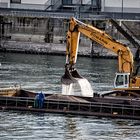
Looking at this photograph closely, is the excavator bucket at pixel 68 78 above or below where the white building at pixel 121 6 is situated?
below

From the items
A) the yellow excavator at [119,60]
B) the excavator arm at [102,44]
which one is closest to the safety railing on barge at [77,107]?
the yellow excavator at [119,60]

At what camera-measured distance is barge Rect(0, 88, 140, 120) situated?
58906mm

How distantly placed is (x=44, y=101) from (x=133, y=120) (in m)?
6.21

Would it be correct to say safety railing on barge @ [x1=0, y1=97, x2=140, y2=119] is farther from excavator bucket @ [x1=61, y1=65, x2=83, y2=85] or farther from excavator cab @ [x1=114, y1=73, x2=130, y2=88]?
excavator cab @ [x1=114, y1=73, x2=130, y2=88]

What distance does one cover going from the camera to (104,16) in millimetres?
139250

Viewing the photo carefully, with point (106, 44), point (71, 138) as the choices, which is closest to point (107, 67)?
point (106, 44)

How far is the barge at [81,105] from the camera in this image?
58.9 m

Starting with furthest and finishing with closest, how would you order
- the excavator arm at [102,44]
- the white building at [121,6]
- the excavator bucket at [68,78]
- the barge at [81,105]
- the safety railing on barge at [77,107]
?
the white building at [121,6] → the excavator arm at [102,44] → the excavator bucket at [68,78] → the barge at [81,105] → the safety railing on barge at [77,107]

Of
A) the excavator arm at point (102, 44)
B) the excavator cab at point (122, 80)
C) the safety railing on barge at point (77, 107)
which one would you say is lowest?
the safety railing on barge at point (77, 107)

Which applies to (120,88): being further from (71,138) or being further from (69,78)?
(71,138)

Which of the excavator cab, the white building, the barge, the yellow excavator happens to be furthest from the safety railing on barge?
the white building

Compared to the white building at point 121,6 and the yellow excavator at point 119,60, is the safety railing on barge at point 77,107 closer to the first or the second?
the yellow excavator at point 119,60

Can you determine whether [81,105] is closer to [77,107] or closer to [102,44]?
[77,107]

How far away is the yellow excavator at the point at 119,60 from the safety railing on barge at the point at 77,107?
11.5 ft
